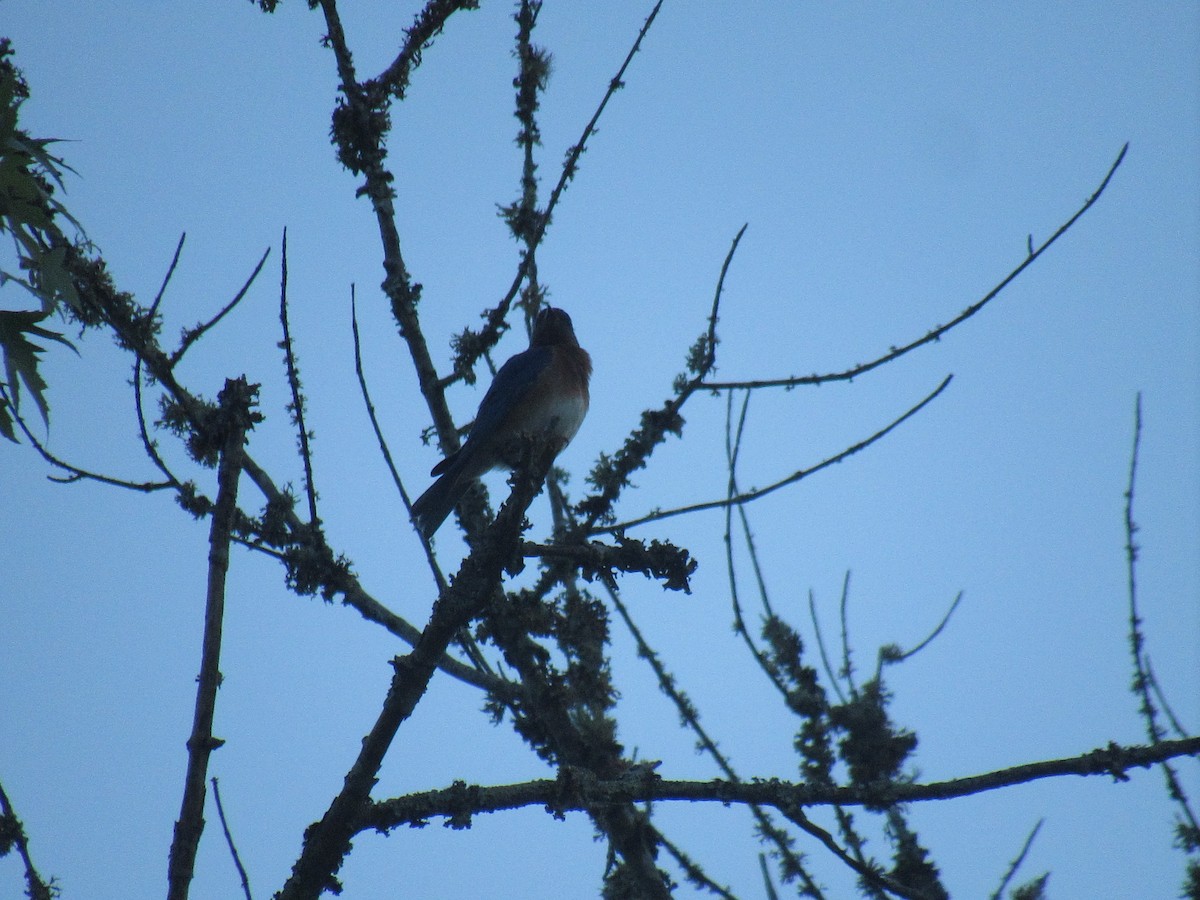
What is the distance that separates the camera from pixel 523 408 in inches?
286

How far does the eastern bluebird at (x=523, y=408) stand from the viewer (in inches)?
247

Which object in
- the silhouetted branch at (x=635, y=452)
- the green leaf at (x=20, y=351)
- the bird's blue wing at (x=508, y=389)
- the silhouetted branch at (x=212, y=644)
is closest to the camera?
the silhouetted branch at (x=212, y=644)

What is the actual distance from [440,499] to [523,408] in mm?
1222

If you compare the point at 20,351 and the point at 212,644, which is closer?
the point at 212,644

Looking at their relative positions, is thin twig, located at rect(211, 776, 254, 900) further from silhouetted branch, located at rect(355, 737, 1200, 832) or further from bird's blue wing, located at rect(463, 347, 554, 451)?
bird's blue wing, located at rect(463, 347, 554, 451)

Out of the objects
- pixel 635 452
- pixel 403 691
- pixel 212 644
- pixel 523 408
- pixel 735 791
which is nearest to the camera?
pixel 212 644

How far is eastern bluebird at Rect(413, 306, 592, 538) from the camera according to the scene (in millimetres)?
6281

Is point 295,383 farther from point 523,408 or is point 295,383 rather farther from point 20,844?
point 523,408

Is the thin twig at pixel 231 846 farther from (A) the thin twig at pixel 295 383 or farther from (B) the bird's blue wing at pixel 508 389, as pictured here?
(B) the bird's blue wing at pixel 508 389

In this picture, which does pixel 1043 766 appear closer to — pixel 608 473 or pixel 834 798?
pixel 834 798

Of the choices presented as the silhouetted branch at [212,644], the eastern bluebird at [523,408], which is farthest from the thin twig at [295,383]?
the eastern bluebird at [523,408]

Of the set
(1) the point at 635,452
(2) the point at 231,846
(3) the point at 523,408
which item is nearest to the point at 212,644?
(2) the point at 231,846

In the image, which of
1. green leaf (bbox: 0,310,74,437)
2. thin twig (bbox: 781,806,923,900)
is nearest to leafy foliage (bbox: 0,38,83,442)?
green leaf (bbox: 0,310,74,437)

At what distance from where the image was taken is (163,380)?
4371mm
